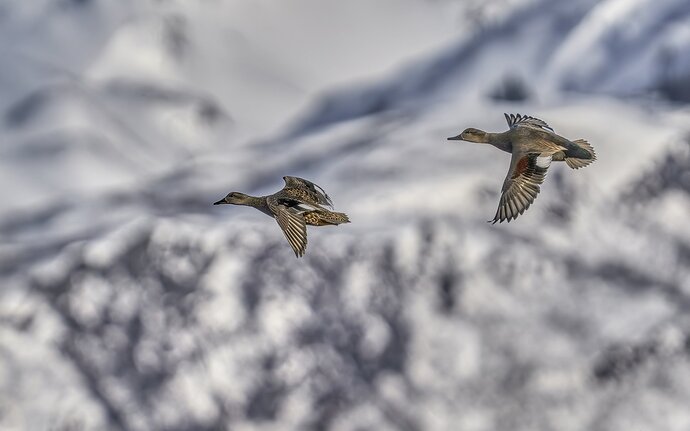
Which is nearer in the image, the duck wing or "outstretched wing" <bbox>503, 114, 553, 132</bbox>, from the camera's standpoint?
the duck wing

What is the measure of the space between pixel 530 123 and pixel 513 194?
19.7 ft

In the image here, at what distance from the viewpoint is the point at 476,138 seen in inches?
1665

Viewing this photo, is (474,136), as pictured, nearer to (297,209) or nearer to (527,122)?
(527,122)

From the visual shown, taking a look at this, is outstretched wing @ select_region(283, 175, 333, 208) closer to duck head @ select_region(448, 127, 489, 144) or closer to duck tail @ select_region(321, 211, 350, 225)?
duck tail @ select_region(321, 211, 350, 225)

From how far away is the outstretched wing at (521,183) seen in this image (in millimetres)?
35188

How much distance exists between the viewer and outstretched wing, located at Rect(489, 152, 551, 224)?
3519 cm

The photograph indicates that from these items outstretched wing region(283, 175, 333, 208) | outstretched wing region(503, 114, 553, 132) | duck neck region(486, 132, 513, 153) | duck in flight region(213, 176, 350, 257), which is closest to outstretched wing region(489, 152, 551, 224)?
duck neck region(486, 132, 513, 153)


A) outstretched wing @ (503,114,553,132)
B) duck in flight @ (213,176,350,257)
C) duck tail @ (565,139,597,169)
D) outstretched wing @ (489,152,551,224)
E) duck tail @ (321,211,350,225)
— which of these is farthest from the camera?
outstretched wing @ (503,114,553,132)

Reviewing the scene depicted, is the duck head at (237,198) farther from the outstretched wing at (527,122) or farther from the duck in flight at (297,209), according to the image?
the outstretched wing at (527,122)

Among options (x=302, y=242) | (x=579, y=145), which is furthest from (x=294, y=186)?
(x=579, y=145)

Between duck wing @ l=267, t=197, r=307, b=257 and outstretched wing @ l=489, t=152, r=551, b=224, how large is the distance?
5750mm

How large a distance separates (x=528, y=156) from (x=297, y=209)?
737cm

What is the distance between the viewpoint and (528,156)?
36.9 m

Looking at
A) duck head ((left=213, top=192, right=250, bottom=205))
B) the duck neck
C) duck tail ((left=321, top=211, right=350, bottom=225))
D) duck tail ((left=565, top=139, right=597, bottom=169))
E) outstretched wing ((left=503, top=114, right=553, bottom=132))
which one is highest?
outstretched wing ((left=503, top=114, right=553, bottom=132))
